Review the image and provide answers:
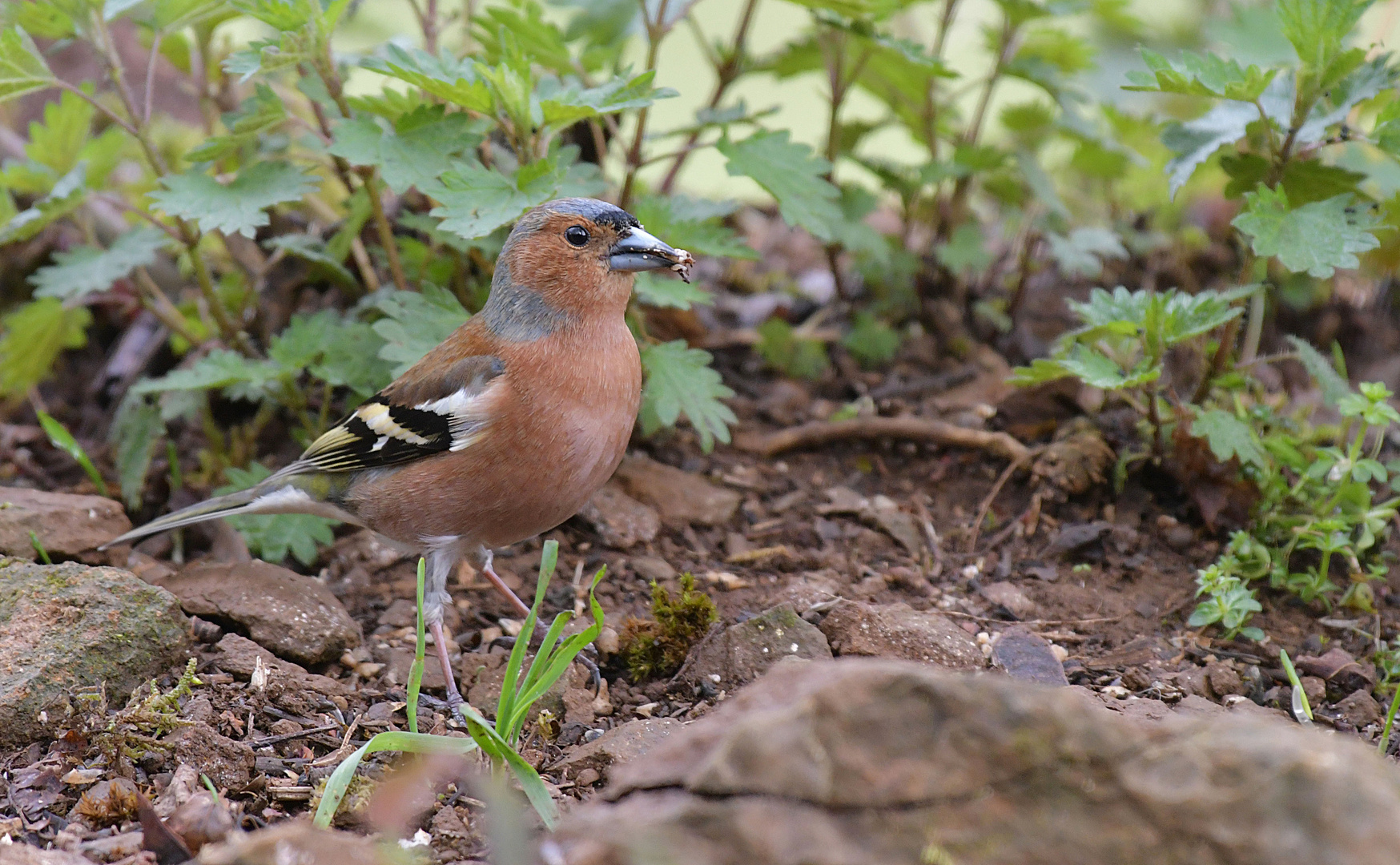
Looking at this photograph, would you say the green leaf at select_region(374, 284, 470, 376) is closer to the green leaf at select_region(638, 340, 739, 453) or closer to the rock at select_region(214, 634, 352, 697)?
the green leaf at select_region(638, 340, 739, 453)

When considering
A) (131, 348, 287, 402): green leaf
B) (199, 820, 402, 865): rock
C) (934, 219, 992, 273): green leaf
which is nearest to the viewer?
(199, 820, 402, 865): rock

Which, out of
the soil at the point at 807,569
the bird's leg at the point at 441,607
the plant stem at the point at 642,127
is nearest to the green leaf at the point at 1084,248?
the soil at the point at 807,569

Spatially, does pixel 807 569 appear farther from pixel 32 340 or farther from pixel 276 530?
pixel 32 340

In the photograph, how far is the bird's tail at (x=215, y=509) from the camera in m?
3.92

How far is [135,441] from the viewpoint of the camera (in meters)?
4.51

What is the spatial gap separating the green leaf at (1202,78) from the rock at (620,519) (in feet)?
7.00

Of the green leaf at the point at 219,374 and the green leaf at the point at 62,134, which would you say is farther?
the green leaf at the point at 62,134

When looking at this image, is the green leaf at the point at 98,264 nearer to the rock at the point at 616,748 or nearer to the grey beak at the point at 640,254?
the grey beak at the point at 640,254

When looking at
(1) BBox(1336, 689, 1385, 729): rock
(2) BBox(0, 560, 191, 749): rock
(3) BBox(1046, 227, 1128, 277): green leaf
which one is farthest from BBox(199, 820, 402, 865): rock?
(3) BBox(1046, 227, 1128, 277): green leaf

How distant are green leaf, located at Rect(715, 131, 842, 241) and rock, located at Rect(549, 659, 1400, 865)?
7.75 feet

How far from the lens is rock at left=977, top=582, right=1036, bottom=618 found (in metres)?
3.61

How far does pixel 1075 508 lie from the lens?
13.6 feet

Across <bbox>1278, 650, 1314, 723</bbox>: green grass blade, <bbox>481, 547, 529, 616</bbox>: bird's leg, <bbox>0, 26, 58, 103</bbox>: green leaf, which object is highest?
<bbox>0, 26, 58, 103</bbox>: green leaf

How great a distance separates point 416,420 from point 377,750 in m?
1.37
